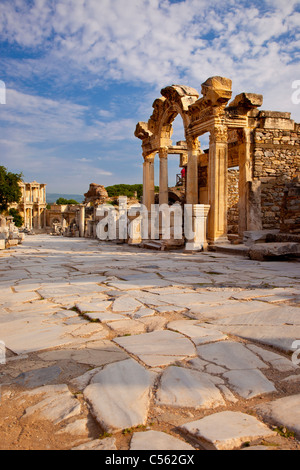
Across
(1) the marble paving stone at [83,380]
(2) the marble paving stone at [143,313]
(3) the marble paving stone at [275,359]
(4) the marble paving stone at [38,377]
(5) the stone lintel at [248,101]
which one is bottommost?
(3) the marble paving stone at [275,359]

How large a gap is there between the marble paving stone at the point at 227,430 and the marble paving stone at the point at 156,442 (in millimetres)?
90

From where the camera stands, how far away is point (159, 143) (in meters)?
14.9

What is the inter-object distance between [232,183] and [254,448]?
1695 centimetres

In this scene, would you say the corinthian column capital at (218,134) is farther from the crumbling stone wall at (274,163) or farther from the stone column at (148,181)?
the stone column at (148,181)

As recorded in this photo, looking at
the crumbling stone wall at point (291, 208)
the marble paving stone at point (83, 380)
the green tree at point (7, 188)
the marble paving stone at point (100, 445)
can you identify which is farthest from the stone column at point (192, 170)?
the green tree at point (7, 188)

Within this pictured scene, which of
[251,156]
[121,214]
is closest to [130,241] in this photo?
[121,214]

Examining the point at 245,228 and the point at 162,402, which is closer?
the point at 162,402

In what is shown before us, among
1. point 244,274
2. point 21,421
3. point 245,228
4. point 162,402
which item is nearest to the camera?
point 21,421

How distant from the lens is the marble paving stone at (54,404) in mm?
1749

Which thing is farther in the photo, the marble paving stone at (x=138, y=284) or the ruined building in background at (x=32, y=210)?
the ruined building in background at (x=32, y=210)

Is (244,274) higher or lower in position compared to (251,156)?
lower

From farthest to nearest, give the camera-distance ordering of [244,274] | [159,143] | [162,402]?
[159,143] < [244,274] < [162,402]

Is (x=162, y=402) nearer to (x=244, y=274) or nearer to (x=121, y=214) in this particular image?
(x=244, y=274)

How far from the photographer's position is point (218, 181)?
11.2m
